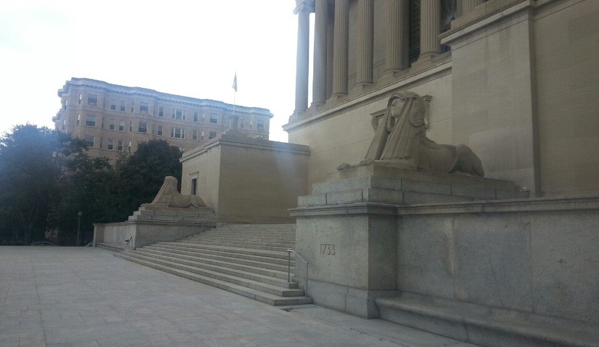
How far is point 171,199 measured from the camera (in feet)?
89.6

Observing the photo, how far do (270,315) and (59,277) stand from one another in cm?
876

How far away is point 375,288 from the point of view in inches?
350

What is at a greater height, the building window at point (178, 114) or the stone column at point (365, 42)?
the building window at point (178, 114)

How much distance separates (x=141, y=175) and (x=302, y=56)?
18950 millimetres

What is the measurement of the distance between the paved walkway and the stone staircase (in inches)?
22.8

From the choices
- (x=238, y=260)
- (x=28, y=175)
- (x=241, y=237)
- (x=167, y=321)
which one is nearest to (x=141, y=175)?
(x=28, y=175)

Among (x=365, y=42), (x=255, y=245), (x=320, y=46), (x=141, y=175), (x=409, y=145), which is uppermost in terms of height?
(x=320, y=46)

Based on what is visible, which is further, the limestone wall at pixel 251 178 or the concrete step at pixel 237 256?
the limestone wall at pixel 251 178

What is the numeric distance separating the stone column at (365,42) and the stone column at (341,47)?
1824 mm

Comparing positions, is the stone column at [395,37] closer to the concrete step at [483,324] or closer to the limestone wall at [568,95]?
the limestone wall at [568,95]

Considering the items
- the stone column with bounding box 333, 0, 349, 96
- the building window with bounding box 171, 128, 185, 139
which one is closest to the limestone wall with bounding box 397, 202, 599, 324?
the stone column with bounding box 333, 0, 349, 96

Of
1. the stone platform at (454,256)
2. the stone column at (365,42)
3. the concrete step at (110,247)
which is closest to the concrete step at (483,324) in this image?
the stone platform at (454,256)

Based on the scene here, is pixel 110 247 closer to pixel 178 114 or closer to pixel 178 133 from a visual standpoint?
pixel 178 133

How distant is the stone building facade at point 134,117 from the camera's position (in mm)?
66500
